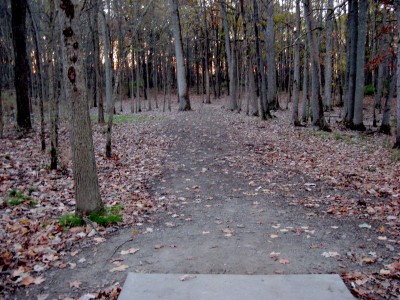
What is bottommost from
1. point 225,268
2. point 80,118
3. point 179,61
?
point 225,268

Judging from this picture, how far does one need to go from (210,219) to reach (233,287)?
252 centimetres

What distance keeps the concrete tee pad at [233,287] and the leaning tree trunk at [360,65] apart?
535 inches

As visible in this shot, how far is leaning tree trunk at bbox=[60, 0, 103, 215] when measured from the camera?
5453mm

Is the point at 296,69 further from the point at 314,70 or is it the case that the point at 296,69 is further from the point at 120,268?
the point at 120,268

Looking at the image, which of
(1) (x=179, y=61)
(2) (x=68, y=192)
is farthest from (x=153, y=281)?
(1) (x=179, y=61)

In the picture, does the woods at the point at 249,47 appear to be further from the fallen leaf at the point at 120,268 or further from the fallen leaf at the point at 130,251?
the fallen leaf at the point at 120,268

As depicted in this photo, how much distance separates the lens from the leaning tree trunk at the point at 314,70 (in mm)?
14805

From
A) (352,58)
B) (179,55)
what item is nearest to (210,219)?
(352,58)

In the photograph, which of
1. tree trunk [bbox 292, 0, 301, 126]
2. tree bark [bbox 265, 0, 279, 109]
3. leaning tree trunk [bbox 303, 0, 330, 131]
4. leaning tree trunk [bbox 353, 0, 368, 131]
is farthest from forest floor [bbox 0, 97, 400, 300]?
tree bark [bbox 265, 0, 279, 109]

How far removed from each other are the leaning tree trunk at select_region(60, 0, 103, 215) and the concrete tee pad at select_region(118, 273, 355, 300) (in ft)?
7.06

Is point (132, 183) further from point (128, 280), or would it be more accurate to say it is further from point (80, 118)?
point (128, 280)

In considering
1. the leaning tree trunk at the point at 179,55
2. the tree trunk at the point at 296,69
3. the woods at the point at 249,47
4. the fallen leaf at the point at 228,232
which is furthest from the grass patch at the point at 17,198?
the leaning tree trunk at the point at 179,55

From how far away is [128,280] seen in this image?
167 inches

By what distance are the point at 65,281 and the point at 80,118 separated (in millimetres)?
2559
